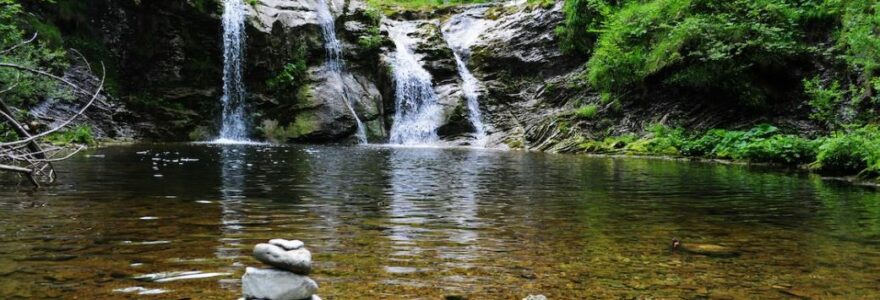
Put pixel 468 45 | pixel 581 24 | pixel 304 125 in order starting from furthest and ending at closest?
pixel 468 45 → pixel 581 24 → pixel 304 125

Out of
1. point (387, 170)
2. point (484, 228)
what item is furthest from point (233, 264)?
point (387, 170)

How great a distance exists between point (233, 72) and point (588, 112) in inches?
714

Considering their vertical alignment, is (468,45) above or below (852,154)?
above

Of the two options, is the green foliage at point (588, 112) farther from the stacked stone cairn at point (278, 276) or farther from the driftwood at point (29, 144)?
the stacked stone cairn at point (278, 276)

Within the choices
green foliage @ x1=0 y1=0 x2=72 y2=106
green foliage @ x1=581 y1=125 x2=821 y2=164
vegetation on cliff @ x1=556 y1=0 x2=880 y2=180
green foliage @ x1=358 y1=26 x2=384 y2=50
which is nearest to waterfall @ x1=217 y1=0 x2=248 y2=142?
green foliage @ x1=358 y1=26 x2=384 y2=50

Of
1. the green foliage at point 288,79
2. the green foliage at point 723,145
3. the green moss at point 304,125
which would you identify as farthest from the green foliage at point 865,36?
the green foliage at point 288,79

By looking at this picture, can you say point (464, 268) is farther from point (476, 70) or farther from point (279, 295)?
point (476, 70)

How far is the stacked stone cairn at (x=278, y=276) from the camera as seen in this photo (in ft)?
11.2

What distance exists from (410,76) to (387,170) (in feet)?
63.9

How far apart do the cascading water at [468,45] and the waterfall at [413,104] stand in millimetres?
1920

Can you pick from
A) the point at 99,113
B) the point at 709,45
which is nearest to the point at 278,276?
the point at 709,45

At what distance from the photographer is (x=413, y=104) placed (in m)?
32.9

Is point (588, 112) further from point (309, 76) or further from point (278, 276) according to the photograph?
point (278, 276)

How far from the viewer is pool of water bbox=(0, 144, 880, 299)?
4.34 m
